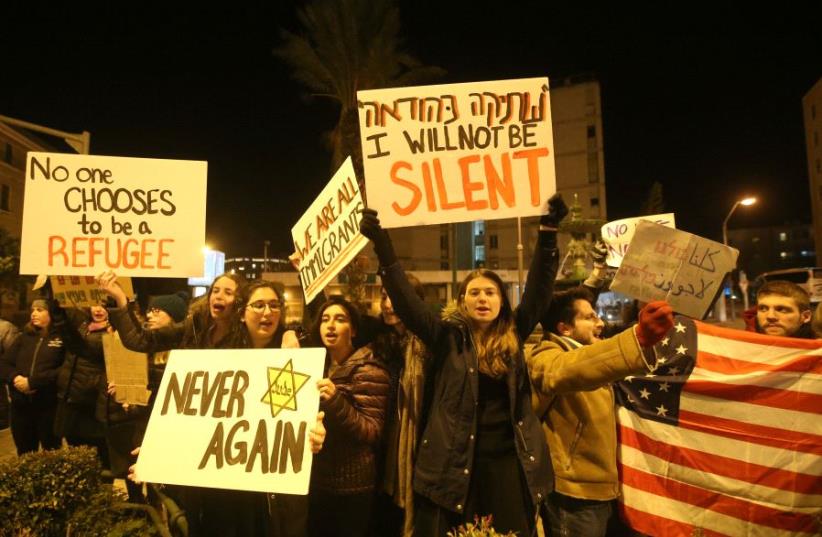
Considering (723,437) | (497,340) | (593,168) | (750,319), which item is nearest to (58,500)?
(497,340)

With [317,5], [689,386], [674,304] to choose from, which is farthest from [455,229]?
[317,5]

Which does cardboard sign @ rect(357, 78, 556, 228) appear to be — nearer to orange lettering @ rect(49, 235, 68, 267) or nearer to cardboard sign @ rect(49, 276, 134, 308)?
orange lettering @ rect(49, 235, 68, 267)

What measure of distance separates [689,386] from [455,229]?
670cm

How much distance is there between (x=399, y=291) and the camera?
2.77 metres

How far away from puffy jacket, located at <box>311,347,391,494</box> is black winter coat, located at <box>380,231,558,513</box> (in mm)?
294

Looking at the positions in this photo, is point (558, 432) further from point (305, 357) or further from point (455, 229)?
point (455, 229)

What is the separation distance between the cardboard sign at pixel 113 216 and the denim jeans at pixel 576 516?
2702mm

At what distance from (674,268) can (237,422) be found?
10.1 ft

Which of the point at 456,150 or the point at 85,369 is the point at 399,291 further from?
the point at 85,369

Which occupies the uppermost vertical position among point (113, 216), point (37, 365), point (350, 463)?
point (113, 216)

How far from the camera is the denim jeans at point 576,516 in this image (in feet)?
9.22

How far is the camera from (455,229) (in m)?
9.42

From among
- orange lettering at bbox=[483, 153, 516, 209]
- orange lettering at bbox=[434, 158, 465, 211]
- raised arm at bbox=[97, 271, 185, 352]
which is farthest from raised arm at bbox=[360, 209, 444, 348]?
raised arm at bbox=[97, 271, 185, 352]

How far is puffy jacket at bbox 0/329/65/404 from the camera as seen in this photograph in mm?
5453
